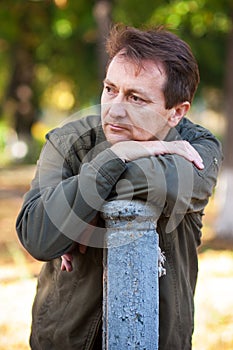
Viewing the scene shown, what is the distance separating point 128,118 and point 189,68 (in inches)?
10.7

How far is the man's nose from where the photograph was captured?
2340 mm

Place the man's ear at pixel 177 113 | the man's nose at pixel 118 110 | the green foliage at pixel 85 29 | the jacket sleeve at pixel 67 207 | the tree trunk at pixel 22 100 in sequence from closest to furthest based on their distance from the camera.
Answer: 1. the jacket sleeve at pixel 67 207
2. the man's nose at pixel 118 110
3. the man's ear at pixel 177 113
4. the green foliage at pixel 85 29
5. the tree trunk at pixel 22 100

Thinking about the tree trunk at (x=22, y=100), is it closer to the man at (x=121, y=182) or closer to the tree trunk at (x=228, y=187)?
the tree trunk at (x=228, y=187)

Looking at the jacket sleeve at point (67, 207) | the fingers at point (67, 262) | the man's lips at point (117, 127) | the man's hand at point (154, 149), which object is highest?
the man's lips at point (117, 127)

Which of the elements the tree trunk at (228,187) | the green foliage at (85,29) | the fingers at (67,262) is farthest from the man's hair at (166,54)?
the tree trunk at (228,187)

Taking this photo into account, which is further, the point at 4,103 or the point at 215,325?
the point at 4,103

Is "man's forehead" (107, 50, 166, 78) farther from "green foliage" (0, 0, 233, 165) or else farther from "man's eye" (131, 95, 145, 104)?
"green foliage" (0, 0, 233, 165)

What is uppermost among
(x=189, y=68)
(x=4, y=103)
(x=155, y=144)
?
(x=189, y=68)

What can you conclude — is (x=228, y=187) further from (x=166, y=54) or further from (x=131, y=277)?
(x=131, y=277)

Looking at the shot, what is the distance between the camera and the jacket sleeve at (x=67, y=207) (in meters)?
2.19

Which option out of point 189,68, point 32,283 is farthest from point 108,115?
point 32,283

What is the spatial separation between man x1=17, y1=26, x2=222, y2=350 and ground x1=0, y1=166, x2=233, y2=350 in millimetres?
2261

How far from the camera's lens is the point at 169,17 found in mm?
9625

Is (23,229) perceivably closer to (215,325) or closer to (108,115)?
(108,115)
